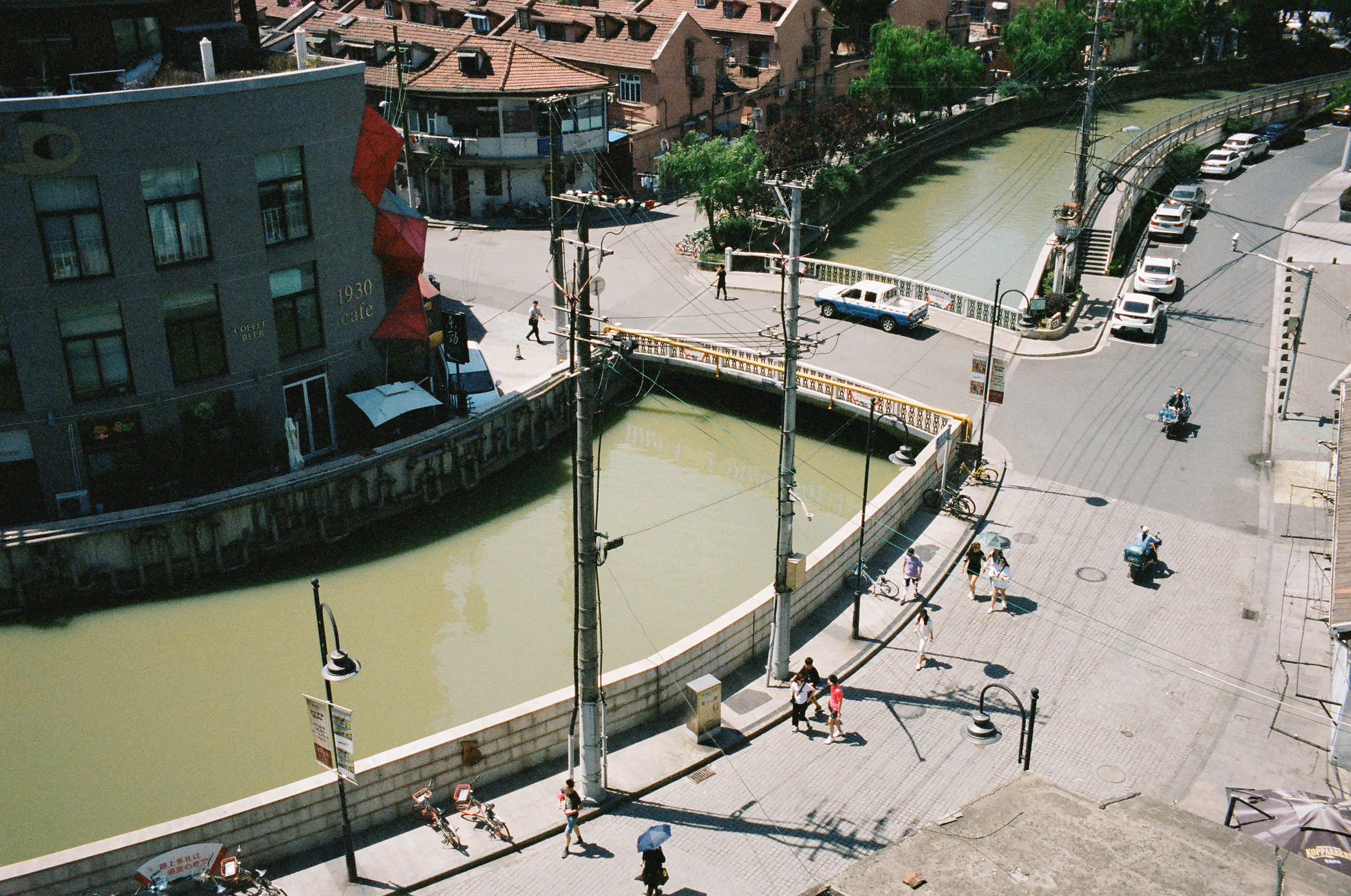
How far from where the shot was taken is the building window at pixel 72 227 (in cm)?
2989

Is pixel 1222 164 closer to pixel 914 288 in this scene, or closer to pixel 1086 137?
pixel 1086 137

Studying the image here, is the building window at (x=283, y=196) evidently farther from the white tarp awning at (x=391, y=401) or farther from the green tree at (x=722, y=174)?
the green tree at (x=722, y=174)

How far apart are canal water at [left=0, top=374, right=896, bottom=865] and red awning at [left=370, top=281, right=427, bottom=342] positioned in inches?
209

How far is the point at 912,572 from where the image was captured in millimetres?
28797

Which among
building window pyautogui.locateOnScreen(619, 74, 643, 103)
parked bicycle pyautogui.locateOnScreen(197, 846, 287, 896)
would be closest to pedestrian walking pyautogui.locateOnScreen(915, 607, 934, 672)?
parked bicycle pyautogui.locateOnScreen(197, 846, 287, 896)

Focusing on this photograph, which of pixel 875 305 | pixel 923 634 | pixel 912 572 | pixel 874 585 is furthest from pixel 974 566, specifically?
pixel 875 305

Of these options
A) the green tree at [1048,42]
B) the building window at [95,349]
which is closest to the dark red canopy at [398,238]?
the building window at [95,349]

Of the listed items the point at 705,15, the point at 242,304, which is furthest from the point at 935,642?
Result: the point at 705,15

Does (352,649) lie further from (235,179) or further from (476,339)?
(476,339)

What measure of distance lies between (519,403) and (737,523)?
814 cm

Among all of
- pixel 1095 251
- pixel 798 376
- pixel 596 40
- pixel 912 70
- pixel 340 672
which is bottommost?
pixel 798 376

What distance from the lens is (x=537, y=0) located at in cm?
7375

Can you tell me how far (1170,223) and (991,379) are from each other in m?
26.7

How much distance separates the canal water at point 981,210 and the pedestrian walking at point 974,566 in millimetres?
24906
